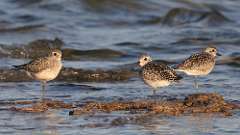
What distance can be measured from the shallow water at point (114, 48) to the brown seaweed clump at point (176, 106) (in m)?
0.24

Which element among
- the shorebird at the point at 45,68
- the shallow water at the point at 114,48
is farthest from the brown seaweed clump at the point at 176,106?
the shorebird at the point at 45,68

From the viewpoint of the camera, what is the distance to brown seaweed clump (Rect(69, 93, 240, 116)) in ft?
34.9

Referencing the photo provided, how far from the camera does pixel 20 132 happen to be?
9406mm

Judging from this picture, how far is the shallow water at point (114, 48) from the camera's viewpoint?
995 cm

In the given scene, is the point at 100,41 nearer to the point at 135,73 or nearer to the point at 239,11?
the point at 135,73

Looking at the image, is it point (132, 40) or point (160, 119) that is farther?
point (132, 40)

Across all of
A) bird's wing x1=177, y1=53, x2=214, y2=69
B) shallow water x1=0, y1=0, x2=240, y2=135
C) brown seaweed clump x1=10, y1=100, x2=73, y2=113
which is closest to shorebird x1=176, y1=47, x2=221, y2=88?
bird's wing x1=177, y1=53, x2=214, y2=69

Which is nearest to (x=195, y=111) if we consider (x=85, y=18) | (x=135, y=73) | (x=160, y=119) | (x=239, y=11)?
(x=160, y=119)

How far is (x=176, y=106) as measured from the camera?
429 inches

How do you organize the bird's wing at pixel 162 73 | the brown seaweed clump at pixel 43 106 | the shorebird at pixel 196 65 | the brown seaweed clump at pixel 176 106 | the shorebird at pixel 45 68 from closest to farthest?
1. the brown seaweed clump at pixel 176 106
2. the brown seaweed clump at pixel 43 106
3. the bird's wing at pixel 162 73
4. the shorebird at pixel 45 68
5. the shorebird at pixel 196 65

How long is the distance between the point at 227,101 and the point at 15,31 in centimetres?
939

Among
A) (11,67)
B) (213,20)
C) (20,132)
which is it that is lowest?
(20,132)

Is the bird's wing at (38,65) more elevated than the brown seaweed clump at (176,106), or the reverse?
the bird's wing at (38,65)

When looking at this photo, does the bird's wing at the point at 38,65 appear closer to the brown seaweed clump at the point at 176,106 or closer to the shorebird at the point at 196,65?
the brown seaweed clump at the point at 176,106
